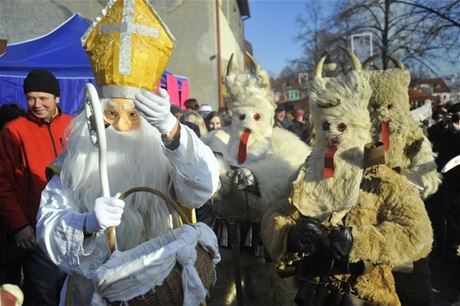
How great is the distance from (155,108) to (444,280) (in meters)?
4.53

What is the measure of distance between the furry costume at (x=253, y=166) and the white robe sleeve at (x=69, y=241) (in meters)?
1.68

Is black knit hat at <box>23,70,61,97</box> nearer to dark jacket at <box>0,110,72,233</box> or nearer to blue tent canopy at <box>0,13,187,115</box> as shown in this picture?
dark jacket at <box>0,110,72,233</box>

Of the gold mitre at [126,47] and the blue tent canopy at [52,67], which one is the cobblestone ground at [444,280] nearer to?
the gold mitre at [126,47]

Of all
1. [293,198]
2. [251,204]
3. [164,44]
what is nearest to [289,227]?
[293,198]

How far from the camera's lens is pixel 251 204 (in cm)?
369

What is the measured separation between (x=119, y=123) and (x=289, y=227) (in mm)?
1143

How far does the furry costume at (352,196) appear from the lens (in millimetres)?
2578

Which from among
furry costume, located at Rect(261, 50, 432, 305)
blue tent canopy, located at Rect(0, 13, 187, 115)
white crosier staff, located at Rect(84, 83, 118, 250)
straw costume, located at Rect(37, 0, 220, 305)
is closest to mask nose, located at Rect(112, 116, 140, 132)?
straw costume, located at Rect(37, 0, 220, 305)

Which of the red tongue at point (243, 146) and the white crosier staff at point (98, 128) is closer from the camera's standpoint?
the white crosier staff at point (98, 128)

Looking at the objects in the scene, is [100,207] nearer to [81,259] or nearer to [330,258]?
[81,259]

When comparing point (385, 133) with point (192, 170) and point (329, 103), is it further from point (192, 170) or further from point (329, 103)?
point (192, 170)

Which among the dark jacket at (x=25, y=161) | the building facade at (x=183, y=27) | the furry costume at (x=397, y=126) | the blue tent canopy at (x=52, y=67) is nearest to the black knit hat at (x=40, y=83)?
the dark jacket at (x=25, y=161)

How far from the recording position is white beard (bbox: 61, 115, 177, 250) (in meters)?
2.11

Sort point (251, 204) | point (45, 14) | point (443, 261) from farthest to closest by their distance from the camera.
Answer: point (45, 14) < point (443, 261) < point (251, 204)
